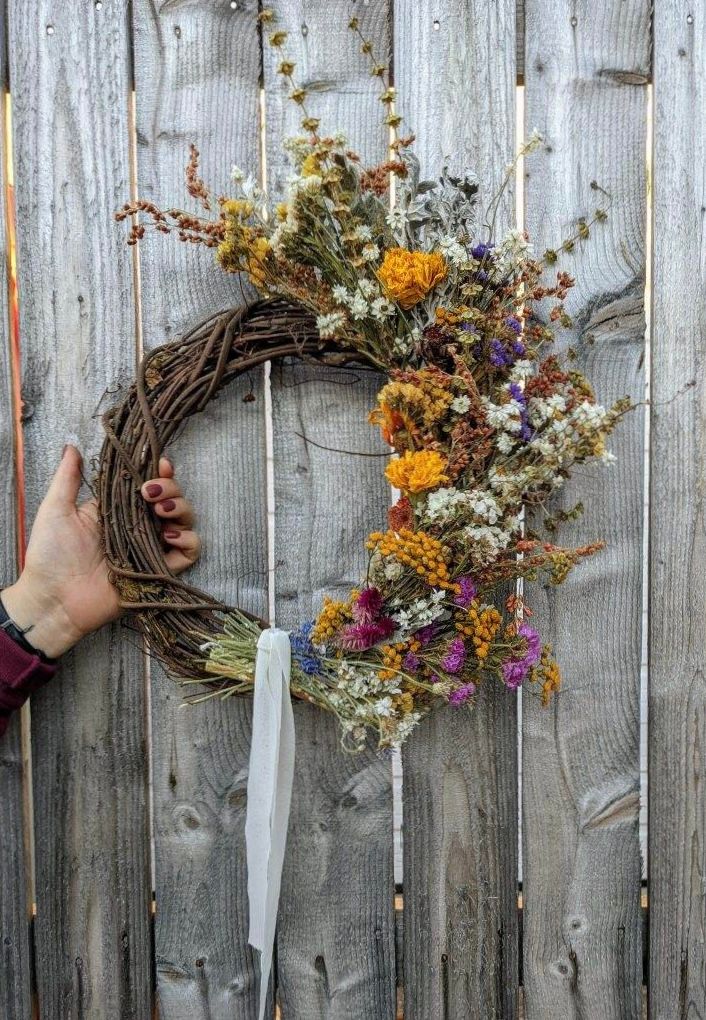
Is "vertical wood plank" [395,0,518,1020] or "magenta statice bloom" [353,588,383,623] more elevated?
"magenta statice bloom" [353,588,383,623]

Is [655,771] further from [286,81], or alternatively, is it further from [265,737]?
[286,81]

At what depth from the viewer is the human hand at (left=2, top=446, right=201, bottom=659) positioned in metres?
1.48

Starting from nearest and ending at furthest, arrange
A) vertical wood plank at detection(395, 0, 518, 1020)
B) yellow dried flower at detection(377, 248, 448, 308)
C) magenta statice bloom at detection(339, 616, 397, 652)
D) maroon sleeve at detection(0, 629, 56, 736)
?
yellow dried flower at detection(377, 248, 448, 308) < magenta statice bloom at detection(339, 616, 397, 652) < maroon sleeve at detection(0, 629, 56, 736) < vertical wood plank at detection(395, 0, 518, 1020)

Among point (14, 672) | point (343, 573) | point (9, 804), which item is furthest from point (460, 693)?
point (9, 804)

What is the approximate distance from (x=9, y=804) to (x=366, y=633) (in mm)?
821

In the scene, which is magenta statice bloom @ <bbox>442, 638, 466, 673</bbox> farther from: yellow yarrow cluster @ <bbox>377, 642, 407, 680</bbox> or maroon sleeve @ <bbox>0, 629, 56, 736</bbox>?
maroon sleeve @ <bbox>0, 629, 56, 736</bbox>

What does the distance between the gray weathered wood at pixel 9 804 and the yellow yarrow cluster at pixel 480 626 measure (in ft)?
2.91

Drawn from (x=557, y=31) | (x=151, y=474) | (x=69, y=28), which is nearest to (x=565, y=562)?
(x=151, y=474)

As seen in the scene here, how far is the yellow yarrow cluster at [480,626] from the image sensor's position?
4.41 feet

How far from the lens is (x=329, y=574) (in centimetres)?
158

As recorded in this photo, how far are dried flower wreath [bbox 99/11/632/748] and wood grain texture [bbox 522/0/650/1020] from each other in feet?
0.41

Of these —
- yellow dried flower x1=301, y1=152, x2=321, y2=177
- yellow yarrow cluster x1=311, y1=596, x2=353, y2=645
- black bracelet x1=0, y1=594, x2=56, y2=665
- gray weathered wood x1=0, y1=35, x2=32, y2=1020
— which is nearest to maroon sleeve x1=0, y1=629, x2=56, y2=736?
black bracelet x1=0, y1=594, x2=56, y2=665

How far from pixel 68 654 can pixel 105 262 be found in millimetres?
766

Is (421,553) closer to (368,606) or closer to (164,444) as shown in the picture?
(368,606)
